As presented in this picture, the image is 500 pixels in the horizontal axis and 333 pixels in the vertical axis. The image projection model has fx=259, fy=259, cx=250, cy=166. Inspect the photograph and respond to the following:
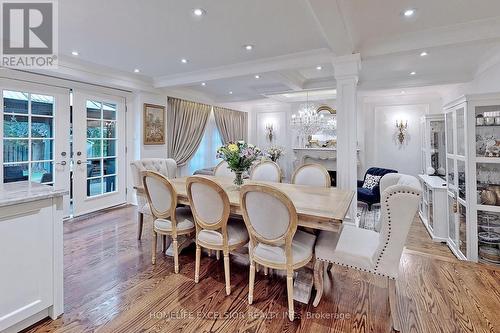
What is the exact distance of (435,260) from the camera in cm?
275

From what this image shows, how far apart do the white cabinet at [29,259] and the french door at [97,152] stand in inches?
108

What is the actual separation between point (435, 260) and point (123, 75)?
524 centimetres

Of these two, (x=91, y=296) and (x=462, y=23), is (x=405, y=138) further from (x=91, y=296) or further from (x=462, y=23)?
(x=91, y=296)

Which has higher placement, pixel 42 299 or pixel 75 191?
pixel 75 191

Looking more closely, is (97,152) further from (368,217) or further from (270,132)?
(368,217)

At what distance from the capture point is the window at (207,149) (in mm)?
6708

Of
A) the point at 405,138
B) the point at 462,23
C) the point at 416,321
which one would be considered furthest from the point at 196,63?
the point at 405,138

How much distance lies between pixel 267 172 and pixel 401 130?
445 cm

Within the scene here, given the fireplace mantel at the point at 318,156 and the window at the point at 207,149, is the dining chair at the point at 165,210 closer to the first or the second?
the window at the point at 207,149

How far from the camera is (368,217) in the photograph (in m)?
4.78

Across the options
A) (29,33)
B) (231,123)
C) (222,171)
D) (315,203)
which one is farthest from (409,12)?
(231,123)

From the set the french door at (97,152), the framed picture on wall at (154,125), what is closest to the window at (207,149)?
the framed picture on wall at (154,125)

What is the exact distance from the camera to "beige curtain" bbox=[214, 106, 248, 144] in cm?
717

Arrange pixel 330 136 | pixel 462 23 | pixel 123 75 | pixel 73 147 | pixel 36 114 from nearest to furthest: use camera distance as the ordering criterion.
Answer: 1. pixel 462 23
2. pixel 36 114
3. pixel 73 147
4. pixel 123 75
5. pixel 330 136
